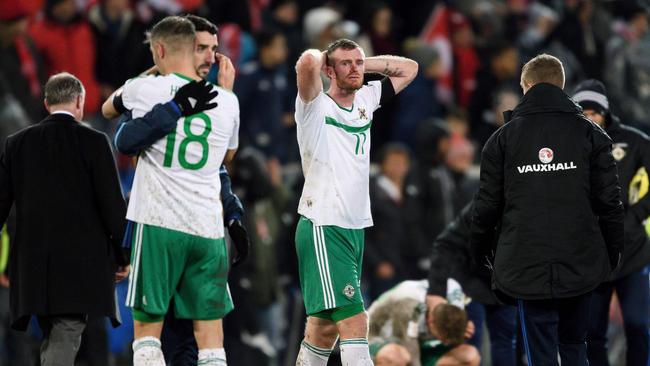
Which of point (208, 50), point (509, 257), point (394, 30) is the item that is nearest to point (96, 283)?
point (208, 50)

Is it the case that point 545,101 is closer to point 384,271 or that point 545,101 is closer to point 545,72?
point 545,72

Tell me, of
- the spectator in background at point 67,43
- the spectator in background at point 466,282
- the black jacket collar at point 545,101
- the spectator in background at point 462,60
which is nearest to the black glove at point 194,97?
the black jacket collar at point 545,101

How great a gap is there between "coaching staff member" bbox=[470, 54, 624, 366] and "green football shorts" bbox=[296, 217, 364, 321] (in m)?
0.83

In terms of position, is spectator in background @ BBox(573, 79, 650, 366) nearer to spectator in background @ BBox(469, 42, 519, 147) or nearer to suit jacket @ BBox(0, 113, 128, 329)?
suit jacket @ BBox(0, 113, 128, 329)

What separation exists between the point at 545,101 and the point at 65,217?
123 inches

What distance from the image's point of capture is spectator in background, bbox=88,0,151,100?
13328mm

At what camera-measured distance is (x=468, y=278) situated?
9938 mm

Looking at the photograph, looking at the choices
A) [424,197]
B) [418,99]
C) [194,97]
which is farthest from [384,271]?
[194,97]

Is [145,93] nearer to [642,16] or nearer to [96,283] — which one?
[96,283]

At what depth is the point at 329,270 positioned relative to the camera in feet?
26.6

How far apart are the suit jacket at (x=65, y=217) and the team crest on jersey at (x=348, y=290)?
1537 millimetres

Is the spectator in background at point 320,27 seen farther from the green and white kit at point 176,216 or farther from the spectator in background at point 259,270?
the green and white kit at point 176,216

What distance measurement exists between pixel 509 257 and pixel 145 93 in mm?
2374

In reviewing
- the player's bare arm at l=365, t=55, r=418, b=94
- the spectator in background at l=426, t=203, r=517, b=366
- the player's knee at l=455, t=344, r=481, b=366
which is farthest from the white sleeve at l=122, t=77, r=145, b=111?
the player's knee at l=455, t=344, r=481, b=366
